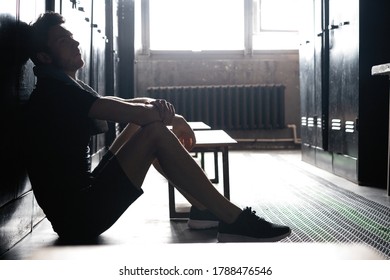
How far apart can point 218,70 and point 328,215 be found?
4.45 meters

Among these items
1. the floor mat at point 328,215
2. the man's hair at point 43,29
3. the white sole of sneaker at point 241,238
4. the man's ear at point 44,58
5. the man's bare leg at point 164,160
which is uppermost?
the man's hair at point 43,29

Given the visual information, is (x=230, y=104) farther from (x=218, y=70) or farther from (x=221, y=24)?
(x=221, y=24)

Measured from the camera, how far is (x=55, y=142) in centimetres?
164

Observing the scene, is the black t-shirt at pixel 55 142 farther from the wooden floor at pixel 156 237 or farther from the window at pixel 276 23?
the window at pixel 276 23

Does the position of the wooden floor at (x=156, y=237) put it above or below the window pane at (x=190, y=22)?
below

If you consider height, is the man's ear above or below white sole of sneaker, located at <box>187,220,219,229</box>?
above

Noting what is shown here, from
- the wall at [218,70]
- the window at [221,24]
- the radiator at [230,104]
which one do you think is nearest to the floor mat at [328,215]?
the radiator at [230,104]

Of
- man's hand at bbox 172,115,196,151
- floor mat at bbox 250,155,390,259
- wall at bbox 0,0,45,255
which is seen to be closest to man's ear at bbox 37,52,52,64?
wall at bbox 0,0,45,255

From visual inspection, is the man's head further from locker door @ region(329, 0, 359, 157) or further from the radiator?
the radiator

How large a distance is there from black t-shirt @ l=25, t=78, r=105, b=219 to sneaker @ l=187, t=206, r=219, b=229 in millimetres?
519

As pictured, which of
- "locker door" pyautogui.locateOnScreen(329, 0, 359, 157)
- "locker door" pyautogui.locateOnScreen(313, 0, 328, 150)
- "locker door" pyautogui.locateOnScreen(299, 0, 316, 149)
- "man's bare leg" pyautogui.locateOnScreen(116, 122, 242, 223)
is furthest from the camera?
"locker door" pyautogui.locateOnScreen(299, 0, 316, 149)

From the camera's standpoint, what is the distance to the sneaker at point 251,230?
5.51 ft

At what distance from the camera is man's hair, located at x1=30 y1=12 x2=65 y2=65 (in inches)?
68.9

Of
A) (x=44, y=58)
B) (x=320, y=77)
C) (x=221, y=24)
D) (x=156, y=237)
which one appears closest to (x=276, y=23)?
(x=221, y=24)
